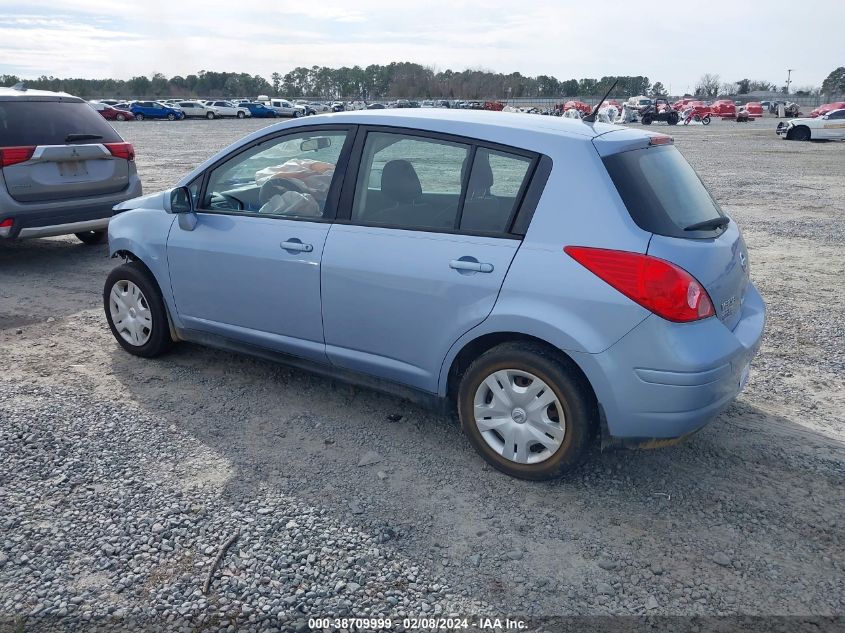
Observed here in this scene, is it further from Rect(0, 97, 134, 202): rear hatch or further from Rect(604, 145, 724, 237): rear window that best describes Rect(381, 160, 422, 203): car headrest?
Rect(0, 97, 134, 202): rear hatch

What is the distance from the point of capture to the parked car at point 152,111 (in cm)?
5597

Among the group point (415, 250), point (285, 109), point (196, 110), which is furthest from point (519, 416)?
point (285, 109)

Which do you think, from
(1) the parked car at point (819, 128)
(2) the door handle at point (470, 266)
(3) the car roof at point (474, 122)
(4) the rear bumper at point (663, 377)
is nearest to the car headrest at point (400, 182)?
(3) the car roof at point (474, 122)

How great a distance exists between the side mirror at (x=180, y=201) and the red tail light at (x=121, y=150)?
12.8ft

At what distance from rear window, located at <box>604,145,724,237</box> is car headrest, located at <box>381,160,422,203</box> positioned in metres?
1.10

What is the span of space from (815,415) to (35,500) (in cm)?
435

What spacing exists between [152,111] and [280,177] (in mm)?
57688

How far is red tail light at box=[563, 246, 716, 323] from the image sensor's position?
3.15 m

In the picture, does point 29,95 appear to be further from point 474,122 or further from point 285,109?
point 285,109

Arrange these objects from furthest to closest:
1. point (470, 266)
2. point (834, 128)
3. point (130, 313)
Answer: point (834, 128) < point (130, 313) < point (470, 266)

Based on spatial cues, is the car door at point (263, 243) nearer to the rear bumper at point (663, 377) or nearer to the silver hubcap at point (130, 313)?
the silver hubcap at point (130, 313)

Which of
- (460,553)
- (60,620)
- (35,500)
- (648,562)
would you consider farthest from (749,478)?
(35,500)

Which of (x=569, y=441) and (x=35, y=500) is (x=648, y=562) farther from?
(x=35, y=500)

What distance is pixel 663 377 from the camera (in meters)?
3.18
